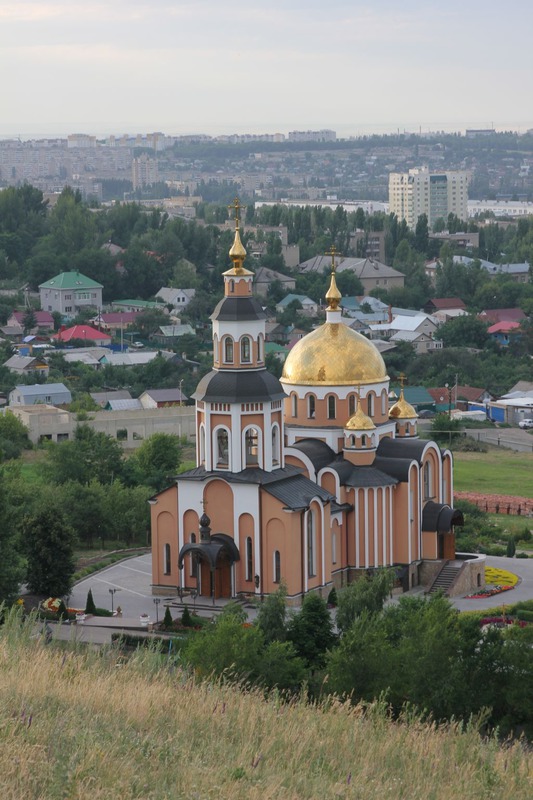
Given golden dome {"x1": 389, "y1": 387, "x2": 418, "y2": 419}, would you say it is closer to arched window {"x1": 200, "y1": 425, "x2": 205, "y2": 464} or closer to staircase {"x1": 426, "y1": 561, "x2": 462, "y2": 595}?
staircase {"x1": 426, "y1": 561, "x2": 462, "y2": 595}

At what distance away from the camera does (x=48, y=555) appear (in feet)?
72.1

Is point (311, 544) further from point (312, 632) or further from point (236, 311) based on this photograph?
point (312, 632)

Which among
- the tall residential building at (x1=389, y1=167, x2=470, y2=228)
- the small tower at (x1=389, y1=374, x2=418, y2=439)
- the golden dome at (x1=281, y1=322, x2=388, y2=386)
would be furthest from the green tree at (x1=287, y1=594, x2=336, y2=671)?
the tall residential building at (x1=389, y1=167, x2=470, y2=228)

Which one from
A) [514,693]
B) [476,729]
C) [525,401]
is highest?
[476,729]

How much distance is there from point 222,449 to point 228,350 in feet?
4.40

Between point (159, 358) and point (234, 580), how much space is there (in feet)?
88.7

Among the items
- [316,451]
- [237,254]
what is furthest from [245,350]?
[316,451]

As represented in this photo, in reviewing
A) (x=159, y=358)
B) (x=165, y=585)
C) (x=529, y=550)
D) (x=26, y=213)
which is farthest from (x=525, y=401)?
(x=26, y=213)

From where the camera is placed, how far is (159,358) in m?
48.8

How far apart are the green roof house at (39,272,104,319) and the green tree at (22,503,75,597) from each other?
3718cm

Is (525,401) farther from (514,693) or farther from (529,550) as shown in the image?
(514,693)

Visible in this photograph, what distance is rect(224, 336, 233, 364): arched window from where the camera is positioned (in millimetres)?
22484

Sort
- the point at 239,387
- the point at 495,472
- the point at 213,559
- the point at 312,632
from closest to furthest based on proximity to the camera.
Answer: the point at 312,632
the point at 213,559
the point at 239,387
the point at 495,472

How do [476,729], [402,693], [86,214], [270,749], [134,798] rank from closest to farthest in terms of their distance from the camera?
[134,798]
[270,749]
[476,729]
[402,693]
[86,214]
